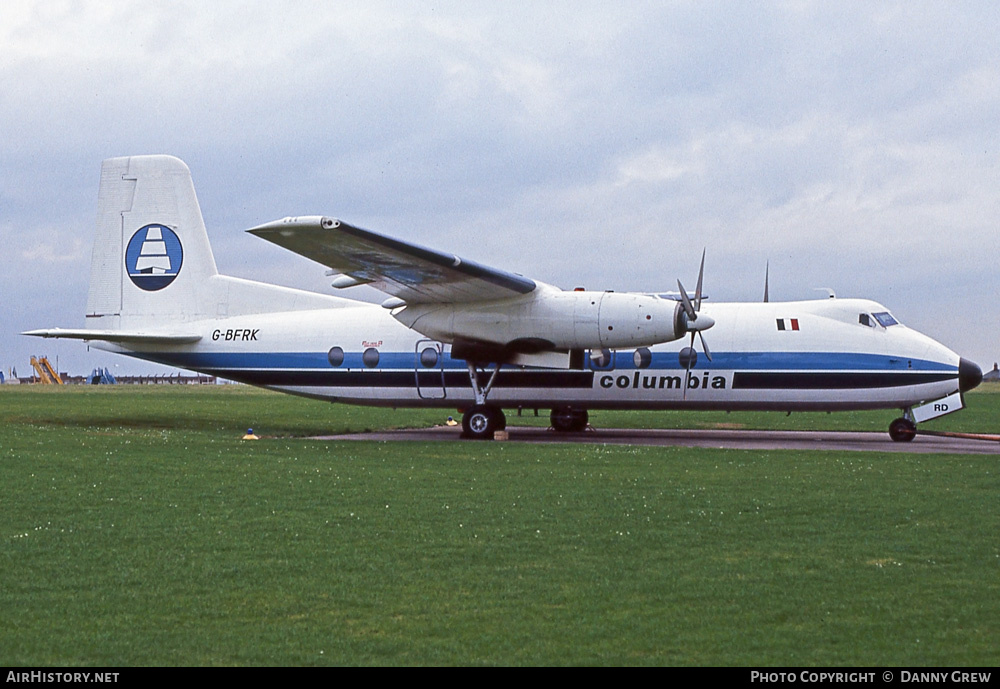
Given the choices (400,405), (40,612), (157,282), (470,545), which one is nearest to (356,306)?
(400,405)

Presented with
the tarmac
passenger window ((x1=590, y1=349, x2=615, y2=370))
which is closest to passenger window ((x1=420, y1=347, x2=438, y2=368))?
the tarmac

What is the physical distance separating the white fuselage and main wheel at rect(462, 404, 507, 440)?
3.63ft

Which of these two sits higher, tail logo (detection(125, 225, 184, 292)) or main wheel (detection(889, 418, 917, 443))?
tail logo (detection(125, 225, 184, 292))

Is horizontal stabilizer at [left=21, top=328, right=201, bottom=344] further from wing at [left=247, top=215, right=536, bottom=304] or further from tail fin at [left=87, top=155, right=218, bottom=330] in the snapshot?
wing at [left=247, top=215, right=536, bottom=304]

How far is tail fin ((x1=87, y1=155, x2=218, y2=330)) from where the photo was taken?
26.8 metres

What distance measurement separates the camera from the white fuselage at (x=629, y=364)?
21797 mm

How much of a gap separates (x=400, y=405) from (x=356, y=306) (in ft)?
10.9

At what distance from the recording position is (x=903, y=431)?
22234 millimetres

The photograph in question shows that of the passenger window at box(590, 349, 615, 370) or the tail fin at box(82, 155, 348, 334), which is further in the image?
the tail fin at box(82, 155, 348, 334)

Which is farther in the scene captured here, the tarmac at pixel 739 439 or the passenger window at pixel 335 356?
the passenger window at pixel 335 356

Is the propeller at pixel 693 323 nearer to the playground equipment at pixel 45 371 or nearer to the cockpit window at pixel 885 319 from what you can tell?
the cockpit window at pixel 885 319

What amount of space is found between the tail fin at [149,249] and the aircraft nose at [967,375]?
18884 millimetres

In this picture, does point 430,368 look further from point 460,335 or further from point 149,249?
point 149,249

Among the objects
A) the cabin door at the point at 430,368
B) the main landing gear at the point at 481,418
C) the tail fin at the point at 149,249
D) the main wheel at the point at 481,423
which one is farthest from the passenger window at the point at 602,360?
the tail fin at the point at 149,249
